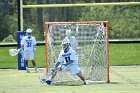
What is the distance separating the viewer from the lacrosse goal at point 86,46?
754 inches

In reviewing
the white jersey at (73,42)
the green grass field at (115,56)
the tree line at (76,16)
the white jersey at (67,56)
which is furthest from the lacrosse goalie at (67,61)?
the tree line at (76,16)

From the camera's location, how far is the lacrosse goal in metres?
19.2

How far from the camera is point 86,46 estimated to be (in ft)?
66.1

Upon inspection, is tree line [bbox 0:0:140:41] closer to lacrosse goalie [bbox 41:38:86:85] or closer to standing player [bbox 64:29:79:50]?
standing player [bbox 64:29:79:50]

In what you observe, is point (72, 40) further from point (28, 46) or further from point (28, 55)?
point (28, 55)

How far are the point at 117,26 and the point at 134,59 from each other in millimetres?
2153

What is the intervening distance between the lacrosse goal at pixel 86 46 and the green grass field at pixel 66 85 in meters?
0.63

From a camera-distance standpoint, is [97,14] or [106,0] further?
[106,0]

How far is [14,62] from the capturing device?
89.8 ft

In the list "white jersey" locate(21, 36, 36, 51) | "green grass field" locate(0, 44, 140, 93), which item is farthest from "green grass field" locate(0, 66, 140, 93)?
"white jersey" locate(21, 36, 36, 51)

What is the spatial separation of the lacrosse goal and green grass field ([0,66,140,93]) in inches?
25.0

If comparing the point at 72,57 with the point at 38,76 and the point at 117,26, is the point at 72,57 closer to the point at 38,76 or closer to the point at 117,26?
the point at 38,76

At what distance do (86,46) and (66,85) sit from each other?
2543 mm

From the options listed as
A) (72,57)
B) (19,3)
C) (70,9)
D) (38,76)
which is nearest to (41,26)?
(70,9)
